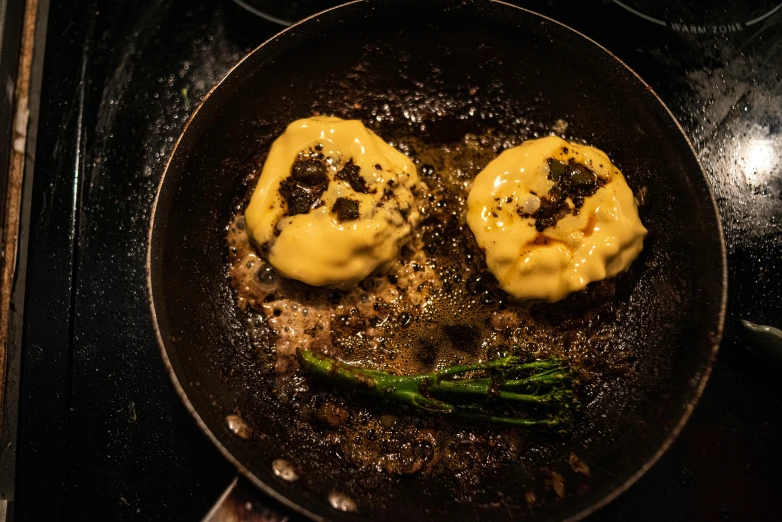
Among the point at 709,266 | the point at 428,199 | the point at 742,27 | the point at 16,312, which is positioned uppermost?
the point at 742,27

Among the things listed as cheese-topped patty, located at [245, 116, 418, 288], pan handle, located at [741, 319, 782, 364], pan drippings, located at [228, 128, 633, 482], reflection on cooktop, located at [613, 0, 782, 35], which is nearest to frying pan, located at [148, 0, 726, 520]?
pan drippings, located at [228, 128, 633, 482]

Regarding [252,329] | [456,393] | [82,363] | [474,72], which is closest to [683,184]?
[474,72]

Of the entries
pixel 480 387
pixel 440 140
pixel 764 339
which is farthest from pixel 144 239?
pixel 764 339

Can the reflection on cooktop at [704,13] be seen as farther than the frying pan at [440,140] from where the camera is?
Yes

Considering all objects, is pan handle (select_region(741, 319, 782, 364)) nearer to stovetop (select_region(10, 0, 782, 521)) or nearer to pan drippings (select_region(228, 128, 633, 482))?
stovetop (select_region(10, 0, 782, 521))

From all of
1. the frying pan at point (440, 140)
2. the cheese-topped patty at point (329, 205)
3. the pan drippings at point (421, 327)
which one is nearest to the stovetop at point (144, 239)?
the frying pan at point (440, 140)

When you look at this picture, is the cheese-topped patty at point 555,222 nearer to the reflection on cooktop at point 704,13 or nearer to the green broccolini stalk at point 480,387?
the green broccolini stalk at point 480,387

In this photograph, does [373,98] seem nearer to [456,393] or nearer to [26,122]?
[456,393]
